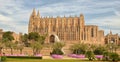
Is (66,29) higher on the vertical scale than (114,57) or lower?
higher

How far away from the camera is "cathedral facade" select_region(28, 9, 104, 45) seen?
4737 inches

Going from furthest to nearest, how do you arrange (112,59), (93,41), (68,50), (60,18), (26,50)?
(60,18) < (93,41) < (68,50) < (26,50) < (112,59)

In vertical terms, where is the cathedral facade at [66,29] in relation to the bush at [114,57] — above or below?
above

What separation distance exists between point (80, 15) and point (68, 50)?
42.7 meters

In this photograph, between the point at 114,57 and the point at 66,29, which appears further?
the point at 66,29

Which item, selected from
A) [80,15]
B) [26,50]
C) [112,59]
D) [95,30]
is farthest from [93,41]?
[112,59]

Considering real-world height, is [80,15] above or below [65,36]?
above

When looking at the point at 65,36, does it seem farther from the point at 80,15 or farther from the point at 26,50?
the point at 26,50

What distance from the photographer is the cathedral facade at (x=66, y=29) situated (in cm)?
12031

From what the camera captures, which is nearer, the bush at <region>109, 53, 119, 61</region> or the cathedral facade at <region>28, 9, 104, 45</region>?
the bush at <region>109, 53, 119, 61</region>

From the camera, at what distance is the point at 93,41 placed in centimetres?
11944

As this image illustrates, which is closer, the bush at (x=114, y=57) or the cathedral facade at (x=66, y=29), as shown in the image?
the bush at (x=114, y=57)

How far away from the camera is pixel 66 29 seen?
12588 cm

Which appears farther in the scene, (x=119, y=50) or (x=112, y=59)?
(x=119, y=50)
